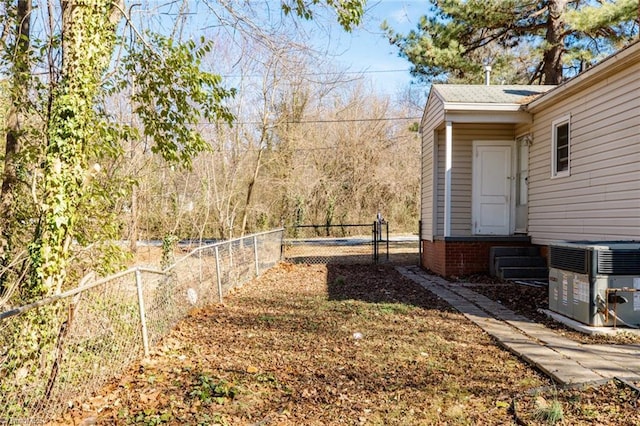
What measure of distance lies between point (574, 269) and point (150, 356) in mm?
4874

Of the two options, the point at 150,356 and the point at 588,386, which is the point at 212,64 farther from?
the point at 588,386

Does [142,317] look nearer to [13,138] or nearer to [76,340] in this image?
[76,340]

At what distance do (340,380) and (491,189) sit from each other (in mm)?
8030

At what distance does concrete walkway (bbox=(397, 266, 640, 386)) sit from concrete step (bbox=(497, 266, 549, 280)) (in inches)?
98.4

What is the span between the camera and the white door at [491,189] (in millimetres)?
10859

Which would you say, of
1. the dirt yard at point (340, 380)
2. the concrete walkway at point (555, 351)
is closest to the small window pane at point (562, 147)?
the concrete walkway at point (555, 351)

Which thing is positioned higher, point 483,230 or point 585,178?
point 585,178

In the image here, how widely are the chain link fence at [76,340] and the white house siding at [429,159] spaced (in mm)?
7348

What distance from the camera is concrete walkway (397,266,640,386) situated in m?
3.90

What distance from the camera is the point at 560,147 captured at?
29.6ft

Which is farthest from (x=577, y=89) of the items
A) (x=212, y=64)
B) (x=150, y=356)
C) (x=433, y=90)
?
(x=212, y=64)

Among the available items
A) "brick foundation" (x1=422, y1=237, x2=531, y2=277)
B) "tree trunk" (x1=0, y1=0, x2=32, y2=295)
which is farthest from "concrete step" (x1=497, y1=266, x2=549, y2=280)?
"tree trunk" (x1=0, y1=0, x2=32, y2=295)

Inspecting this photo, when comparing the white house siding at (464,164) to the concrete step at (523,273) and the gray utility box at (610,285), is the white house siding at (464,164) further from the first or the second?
the gray utility box at (610,285)

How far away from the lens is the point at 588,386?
3.67 metres
